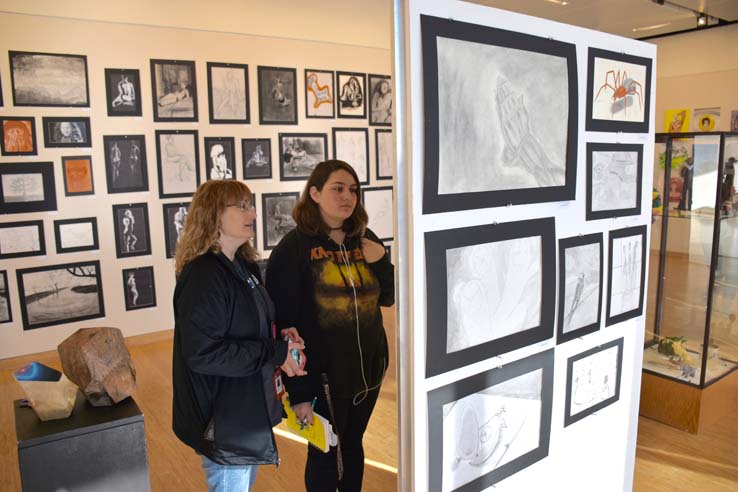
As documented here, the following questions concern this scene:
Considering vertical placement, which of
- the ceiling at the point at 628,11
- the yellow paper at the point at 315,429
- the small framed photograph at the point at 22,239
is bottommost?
the yellow paper at the point at 315,429

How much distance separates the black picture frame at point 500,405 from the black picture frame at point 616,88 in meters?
0.83

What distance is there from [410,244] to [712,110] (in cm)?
988

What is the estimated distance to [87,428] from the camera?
2383 millimetres

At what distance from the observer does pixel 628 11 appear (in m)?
8.32

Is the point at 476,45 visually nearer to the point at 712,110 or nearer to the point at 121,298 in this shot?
the point at 121,298

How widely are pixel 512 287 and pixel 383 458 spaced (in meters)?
2.26

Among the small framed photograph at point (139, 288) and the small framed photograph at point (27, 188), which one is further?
the small framed photograph at point (139, 288)

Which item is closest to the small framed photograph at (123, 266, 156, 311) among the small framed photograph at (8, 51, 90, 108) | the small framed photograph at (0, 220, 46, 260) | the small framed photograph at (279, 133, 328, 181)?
the small framed photograph at (0, 220, 46, 260)

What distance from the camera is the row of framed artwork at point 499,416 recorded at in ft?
5.36

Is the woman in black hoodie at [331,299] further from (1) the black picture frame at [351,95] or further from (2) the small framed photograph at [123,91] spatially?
(1) the black picture frame at [351,95]

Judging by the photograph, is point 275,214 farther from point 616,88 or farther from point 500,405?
point 500,405

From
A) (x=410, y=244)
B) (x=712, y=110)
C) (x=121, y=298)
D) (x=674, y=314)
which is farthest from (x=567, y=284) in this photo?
(x=712, y=110)

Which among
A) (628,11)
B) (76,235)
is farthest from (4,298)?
(628,11)

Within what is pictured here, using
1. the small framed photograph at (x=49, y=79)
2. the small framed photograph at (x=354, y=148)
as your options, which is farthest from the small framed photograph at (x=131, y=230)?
the small framed photograph at (x=354, y=148)
